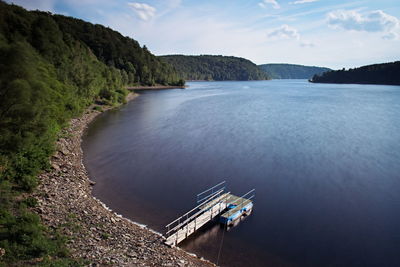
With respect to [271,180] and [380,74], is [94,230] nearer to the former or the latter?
[271,180]

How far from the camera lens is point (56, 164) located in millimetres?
24797

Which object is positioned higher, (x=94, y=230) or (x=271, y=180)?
(x=94, y=230)

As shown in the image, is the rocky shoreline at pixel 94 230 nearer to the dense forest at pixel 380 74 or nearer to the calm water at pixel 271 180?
the calm water at pixel 271 180

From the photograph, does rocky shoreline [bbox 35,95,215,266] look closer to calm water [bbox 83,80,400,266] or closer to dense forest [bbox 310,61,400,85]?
calm water [bbox 83,80,400,266]

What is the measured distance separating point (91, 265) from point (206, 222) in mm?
9100

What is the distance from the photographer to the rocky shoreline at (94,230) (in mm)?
13508

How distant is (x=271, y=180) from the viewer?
88.9 ft

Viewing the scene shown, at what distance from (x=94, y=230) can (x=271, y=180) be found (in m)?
17.2

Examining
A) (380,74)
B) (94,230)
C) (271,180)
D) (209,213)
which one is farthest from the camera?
(380,74)

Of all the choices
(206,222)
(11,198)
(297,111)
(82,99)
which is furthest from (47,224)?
(297,111)

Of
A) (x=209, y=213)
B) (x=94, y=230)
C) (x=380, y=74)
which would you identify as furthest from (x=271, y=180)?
(x=380, y=74)

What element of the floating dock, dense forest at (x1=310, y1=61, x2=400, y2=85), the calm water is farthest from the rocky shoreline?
dense forest at (x1=310, y1=61, x2=400, y2=85)

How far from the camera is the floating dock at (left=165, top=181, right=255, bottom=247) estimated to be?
17500 millimetres

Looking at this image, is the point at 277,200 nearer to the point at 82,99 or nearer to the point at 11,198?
the point at 11,198
